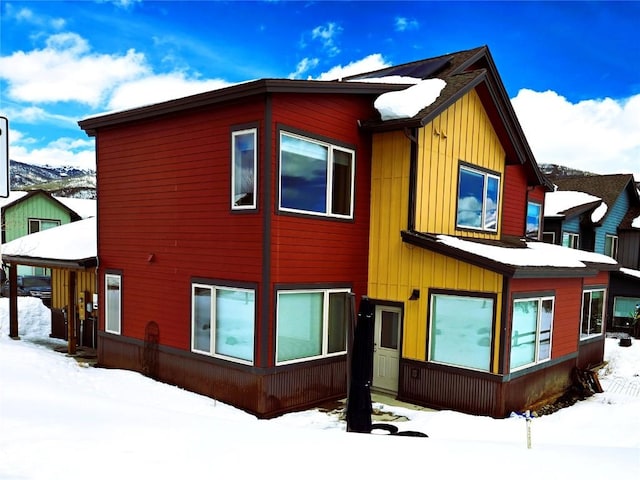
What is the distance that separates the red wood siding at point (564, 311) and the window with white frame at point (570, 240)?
407 inches

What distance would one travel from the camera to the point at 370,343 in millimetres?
6738

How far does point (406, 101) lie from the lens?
918 cm

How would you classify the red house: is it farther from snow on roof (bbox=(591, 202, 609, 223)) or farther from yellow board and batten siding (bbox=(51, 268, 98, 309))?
snow on roof (bbox=(591, 202, 609, 223))

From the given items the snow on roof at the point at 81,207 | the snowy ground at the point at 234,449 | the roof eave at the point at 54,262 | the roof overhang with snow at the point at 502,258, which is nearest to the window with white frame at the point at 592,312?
the roof overhang with snow at the point at 502,258

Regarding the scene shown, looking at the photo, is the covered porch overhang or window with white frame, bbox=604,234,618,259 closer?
the covered porch overhang

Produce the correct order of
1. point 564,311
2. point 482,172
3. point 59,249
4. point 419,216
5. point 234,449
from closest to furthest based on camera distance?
point 234,449 < point 419,216 < point 564,311 < point 482,172 < point 59,249

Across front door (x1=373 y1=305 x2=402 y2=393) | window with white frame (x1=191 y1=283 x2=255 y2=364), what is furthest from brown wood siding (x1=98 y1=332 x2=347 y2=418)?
front door (x1=373 y1=305 x2=402 y2=393)

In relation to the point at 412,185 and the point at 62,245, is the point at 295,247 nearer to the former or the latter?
the point at 412,185

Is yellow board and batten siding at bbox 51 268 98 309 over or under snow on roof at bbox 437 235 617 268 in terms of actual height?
under

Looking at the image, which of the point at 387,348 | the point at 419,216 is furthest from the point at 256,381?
the point at 419,216

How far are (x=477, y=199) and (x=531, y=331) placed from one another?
349cm

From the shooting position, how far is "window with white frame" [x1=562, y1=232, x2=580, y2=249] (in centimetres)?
2019

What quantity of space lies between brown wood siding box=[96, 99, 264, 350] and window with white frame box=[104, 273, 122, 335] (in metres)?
0.20

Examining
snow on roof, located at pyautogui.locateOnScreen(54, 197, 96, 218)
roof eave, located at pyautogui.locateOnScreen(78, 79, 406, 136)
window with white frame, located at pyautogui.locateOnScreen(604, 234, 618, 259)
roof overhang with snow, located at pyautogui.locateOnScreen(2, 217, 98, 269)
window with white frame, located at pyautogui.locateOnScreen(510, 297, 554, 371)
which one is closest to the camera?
roof eave, located at pyautogui.locateOnScreen(78, 79, 406, 136)
